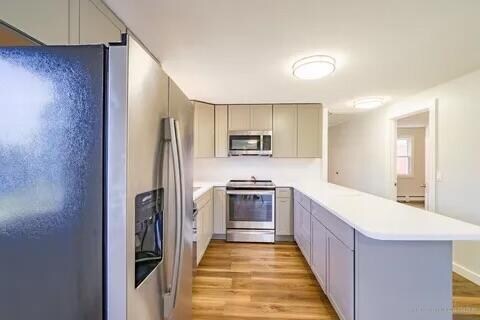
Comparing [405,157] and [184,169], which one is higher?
[405,157]

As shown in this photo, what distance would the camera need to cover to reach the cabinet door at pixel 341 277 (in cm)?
185

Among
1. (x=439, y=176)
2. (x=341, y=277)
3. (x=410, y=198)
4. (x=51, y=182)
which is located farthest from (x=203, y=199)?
(x=410, y=198)

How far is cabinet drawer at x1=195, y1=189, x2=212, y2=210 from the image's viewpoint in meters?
3.20

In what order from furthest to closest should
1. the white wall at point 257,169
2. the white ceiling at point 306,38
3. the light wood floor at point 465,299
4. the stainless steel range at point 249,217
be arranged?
1. the white wall at point 257,169
2. the stainless steel range at point 249,217
3. the light wood floor at point 465,299
4. the white ceiling at point 306,38

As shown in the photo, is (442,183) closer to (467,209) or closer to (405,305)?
(467,209)

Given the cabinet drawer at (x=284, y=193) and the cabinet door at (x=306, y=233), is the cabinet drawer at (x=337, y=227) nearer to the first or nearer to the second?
the cabinet door at (x=306, y=233)

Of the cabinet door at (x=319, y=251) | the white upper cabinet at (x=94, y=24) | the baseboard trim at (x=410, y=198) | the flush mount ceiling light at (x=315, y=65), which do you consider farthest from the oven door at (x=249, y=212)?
the baseboard trim at (x=410, y=198)

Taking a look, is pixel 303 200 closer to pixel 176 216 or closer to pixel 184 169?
pixel 184 169

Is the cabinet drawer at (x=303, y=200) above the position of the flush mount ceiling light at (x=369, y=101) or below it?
below

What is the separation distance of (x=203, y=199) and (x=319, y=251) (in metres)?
1.57

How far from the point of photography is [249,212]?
171 inches

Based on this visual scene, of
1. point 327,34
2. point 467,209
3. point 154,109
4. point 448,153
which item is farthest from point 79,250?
point 448,153

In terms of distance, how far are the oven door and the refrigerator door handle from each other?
311 centimetres

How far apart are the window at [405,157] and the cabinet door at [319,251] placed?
25.0 ft
